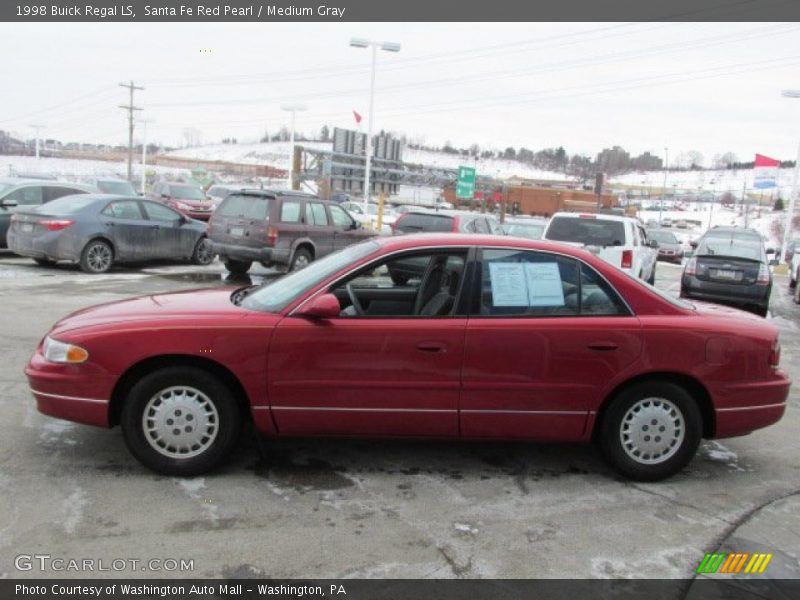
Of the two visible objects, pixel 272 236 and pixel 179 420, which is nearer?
pixel 179 420

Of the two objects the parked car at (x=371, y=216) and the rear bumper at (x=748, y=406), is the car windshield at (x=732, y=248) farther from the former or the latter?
the parked car at (x=371, y=216)

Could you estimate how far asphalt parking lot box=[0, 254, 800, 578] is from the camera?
340 cm

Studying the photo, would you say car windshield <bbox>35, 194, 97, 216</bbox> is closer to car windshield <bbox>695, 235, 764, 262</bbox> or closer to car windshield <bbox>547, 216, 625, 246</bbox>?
car windshield <bbox>547, 216, 625, 246</bbox>

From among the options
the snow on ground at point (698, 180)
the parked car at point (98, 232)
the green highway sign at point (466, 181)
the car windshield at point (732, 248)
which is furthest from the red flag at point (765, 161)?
the snow on ground at point (698, 180)

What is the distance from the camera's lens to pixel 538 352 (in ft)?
14.0

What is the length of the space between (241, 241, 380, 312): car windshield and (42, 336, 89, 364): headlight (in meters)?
0.99

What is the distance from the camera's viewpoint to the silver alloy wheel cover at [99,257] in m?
12.9

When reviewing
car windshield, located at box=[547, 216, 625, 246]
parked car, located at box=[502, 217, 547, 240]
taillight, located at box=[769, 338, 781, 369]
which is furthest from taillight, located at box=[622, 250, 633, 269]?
Answer: taillight, located at box=[769, 338, 781, 369]

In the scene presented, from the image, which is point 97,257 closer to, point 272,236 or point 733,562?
point 272,236

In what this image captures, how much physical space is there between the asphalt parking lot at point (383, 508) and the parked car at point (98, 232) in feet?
25.8

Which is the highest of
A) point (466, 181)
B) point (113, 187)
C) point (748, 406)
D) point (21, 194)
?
point (466, 181)

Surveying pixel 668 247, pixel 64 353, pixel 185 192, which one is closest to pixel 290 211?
pixel 64 353

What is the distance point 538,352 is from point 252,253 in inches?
372

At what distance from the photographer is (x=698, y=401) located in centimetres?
455
